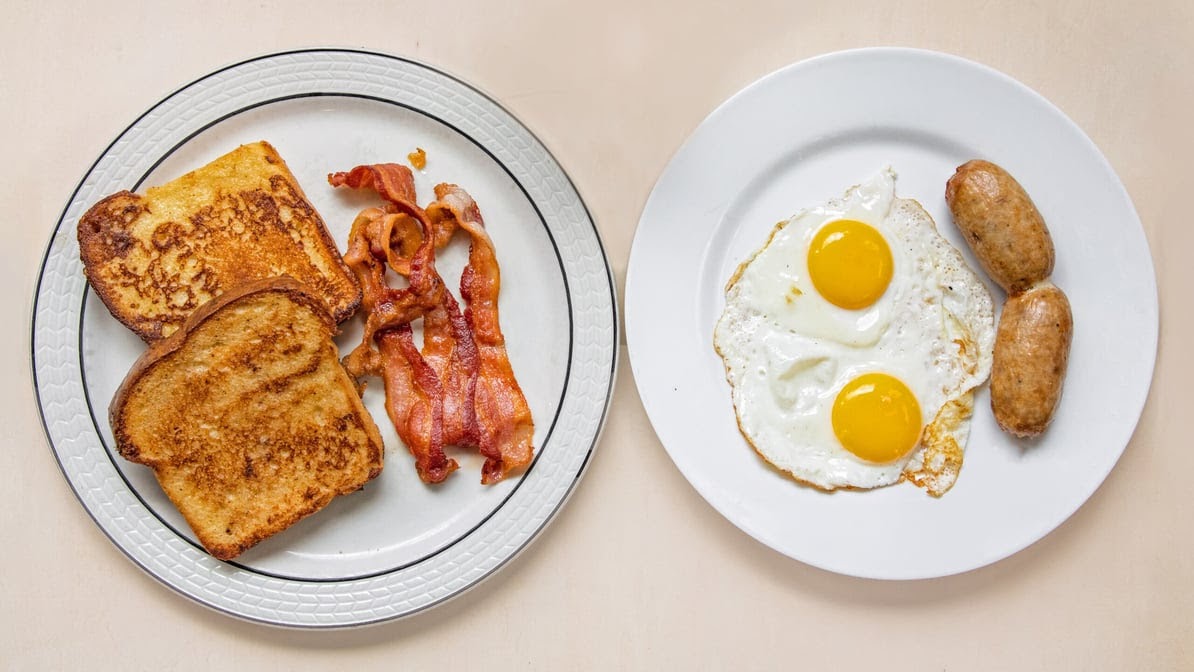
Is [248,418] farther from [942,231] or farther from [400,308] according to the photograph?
[942,231]

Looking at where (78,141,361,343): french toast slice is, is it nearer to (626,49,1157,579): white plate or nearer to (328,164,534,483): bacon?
(328,164,534,483): bacon

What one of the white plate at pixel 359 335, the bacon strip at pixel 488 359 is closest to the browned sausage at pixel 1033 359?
the white plate at pixel 359 335

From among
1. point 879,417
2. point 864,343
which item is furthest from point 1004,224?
point 879,417

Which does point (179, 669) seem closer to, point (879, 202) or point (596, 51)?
point (596, 51)

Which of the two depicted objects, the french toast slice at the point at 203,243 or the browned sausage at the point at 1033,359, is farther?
the french toast slice at the point at 203,243

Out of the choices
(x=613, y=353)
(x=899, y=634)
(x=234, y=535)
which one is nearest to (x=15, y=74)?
(x=234, y=535)

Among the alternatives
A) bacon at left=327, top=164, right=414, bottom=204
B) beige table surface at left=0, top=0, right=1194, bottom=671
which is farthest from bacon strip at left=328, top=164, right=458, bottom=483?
beige table surface at left=0, top=0, right=1194, bottom=671

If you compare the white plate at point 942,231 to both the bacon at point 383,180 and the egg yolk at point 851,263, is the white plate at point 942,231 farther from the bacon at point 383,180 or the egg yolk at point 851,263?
the bacon at point 383,180

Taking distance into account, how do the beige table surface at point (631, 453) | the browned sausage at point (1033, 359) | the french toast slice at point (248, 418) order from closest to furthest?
1. the browned sausage at point (1033, 359)
2. the french toast slice at point (248, 418)
3. the beige table surface at point (631, 453)
